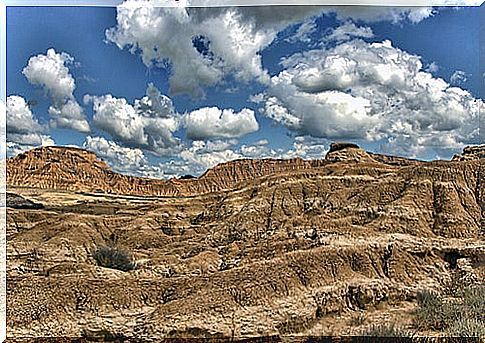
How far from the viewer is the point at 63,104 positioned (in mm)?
10773

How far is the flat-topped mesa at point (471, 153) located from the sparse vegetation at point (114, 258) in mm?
5293

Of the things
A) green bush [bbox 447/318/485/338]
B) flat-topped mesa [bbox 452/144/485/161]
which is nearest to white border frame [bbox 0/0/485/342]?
flat-topped mesa [bbox 452/144/485/161]

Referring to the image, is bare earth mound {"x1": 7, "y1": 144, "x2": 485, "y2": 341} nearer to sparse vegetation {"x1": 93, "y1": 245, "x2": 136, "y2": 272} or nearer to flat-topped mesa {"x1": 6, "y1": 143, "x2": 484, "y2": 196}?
flat-topped mesa {"x1": 6, "y1": 143, "x2": 484, "y2": 196}

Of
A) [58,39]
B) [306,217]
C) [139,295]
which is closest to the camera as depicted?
[139,295]

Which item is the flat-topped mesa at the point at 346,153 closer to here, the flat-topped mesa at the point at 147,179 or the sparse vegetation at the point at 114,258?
the flat-topped mesa at the point at 147,179

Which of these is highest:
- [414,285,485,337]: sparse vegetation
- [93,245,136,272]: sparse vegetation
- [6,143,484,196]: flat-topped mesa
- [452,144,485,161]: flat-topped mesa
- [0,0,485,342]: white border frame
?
[0,0,485,342]: white border frame

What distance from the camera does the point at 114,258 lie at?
10.3 meters

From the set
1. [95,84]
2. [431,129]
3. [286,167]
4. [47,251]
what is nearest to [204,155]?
[286,167]

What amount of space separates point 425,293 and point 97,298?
13.9 feet

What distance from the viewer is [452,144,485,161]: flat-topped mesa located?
10.3 m

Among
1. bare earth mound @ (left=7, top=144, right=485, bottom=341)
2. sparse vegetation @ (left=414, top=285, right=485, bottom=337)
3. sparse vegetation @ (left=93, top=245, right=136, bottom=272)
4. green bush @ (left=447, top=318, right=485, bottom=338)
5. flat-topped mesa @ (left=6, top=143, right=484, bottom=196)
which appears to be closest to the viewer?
green bush @ (left=447, top=318, right=485, bottom=338)

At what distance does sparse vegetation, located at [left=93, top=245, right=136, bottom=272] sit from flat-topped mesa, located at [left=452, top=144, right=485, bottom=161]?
5293mm

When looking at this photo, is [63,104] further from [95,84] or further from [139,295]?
[139,295]

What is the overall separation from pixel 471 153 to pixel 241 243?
385cm
